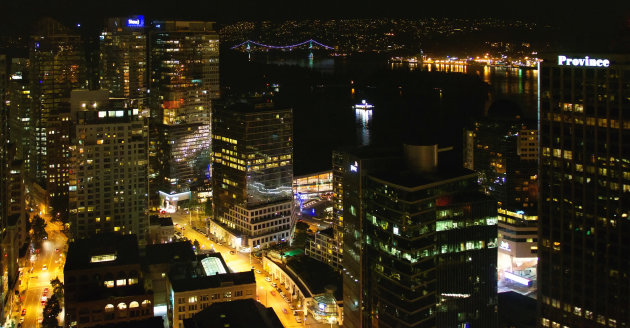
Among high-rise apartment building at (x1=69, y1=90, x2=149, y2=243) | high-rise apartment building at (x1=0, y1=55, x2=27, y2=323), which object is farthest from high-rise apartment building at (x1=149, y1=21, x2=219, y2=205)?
high-rise apartment building at (x1=0, y1=55, x2=27, y2=323)

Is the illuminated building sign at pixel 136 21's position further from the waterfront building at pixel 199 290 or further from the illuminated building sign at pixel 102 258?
the waterfront building at pixel 199 290

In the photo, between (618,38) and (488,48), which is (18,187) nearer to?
(618,38)

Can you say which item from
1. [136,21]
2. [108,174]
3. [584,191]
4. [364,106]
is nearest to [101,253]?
[108,174]

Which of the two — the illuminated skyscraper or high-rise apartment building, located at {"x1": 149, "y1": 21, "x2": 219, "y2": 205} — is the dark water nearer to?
high-rise apartment building, located at {"x1": 149, "y1": 21, "x2": 219, "y2": 205}

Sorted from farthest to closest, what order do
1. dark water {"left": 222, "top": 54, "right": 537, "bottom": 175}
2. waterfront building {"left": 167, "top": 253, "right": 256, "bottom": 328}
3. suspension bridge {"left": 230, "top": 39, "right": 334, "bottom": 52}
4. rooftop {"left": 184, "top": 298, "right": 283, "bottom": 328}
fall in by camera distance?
1. suspension bridge {"left": 230, "top": 39, "right": 334, "bottom": 52}
2. dark water {"left": 222, "top": 54, "right": 537, "bottom": 175}
3. waterfront building {"left": 167, "top": 253, "right": 256, "bottom": 328}
4. rooftop {"left": 184, "top": 298, "right": 283, "bottom": 328}

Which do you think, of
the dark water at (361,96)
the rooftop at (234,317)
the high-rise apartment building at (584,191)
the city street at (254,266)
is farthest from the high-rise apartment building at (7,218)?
the dark water at (361,96)

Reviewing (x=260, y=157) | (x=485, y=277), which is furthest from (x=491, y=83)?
(x=485, y=277)
